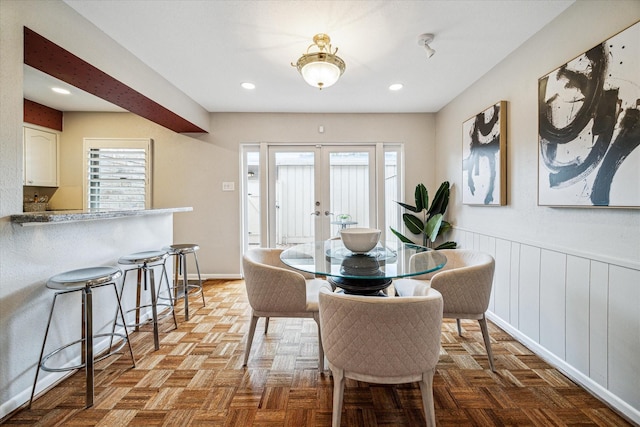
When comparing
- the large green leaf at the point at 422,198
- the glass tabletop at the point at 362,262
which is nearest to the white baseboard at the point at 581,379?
the glass tabletop at the point at 362,262

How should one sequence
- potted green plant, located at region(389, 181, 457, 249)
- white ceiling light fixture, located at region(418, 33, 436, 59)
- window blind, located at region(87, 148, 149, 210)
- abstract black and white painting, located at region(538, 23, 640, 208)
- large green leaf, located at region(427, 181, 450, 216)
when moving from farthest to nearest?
1. window blind, located at region(87, 148, 149, 210)
2. large green leaf, located at region(427, 181, 450, 216)
3. potted green plant, located at region(389, 181, 457, 249)
4. white ceiling light fixture, located at region(418, 33, 436, 59)
5. abstract black and white painting, located at region(538, 23, 640, 208)

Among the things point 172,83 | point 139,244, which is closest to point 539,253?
point 139,244

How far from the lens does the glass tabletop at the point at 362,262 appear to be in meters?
1.50

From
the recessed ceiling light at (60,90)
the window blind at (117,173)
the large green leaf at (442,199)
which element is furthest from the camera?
the window blind at (117,173)

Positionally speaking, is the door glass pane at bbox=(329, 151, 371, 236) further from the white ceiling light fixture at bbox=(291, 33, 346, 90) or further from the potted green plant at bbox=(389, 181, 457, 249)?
the white ceiling light fixture at bbox=(291, 33, 346, 90)

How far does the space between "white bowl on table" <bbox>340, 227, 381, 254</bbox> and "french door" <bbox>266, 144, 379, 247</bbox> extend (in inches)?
85.9

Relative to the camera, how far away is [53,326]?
1.71 metres

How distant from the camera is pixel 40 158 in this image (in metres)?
3.77

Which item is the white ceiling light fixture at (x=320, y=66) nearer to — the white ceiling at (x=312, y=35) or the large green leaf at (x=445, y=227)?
the white ceiling at (x=312, y=35)

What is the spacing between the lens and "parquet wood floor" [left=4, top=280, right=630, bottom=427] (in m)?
1.45

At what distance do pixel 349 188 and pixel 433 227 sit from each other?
4.38 ft

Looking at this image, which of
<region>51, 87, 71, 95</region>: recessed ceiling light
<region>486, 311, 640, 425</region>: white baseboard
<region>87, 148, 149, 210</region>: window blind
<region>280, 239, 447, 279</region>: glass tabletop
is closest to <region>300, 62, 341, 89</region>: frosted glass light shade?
<region>280, 239, 447, 279</region>: glass tabletop

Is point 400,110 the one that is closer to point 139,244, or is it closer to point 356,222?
point 356,222

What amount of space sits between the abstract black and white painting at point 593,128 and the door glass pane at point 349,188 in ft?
7.60
